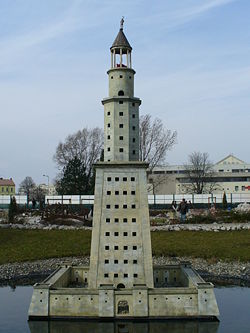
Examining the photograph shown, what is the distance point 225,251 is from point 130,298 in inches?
648

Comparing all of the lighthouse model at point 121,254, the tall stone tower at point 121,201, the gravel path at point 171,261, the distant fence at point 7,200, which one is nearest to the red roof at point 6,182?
the distant fence at point 7,200

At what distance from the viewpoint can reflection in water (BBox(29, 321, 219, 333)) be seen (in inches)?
734

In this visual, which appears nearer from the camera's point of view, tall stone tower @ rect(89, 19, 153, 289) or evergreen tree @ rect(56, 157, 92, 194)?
tall stone tower @ rect(89, 19, 153, 289)

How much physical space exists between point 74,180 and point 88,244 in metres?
25.1

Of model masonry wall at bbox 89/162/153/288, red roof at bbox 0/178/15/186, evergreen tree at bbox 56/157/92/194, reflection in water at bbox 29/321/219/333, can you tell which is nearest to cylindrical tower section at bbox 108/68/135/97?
model masonry wall at bbox 89/162/153/288

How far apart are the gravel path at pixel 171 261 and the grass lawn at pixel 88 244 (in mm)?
904

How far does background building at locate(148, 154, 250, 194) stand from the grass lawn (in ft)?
126

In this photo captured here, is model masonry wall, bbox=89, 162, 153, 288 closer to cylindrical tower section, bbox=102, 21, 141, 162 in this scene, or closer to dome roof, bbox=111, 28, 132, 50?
cylindrical tower section, bbox=102, 21, 141, 162

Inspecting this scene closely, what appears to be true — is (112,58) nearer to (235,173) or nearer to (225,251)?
(225,251)

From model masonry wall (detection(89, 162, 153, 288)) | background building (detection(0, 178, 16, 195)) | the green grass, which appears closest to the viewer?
model masonry wall (detection(89, 162, 153, 288))

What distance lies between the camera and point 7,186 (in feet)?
445

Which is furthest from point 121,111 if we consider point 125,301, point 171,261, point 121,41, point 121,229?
point 171,261

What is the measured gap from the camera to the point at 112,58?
22969 millimetres

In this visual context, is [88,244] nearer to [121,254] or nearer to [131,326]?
[121,254]
